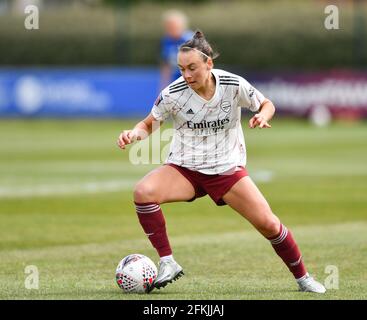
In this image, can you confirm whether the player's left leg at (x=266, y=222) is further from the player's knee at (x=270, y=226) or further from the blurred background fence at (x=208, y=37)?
the blurred background fence at (x=208, y=37)

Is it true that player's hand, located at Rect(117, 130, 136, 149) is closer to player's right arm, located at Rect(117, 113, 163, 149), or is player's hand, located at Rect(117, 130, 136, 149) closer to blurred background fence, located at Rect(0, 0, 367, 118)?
player's right arm, located at Rect(117, 113, 163, 149)

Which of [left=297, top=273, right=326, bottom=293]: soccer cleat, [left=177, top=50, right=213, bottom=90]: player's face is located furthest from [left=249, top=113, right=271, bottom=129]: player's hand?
[left=297, top=273, right=326, bottom=293]: soccer cleat

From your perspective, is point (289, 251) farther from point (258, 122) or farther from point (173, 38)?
point (173, 38)

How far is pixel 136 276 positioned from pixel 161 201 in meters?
0.64

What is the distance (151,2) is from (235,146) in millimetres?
39010

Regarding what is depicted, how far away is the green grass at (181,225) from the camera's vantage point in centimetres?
868

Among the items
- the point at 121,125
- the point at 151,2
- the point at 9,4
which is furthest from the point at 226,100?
the point at 151,2

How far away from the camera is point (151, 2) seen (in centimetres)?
4700

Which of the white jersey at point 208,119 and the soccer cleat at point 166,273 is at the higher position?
the white jersey at point 208,119

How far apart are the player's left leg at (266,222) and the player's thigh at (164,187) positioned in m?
0.34

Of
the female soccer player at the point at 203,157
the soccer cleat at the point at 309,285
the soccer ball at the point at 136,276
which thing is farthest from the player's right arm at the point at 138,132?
the soccer cleat at the point at 309,285

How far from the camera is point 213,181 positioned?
851 centimetres

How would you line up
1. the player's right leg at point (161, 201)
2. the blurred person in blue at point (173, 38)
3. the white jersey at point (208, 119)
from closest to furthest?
1. the player's right leg at point (161, 201)
2. the white jersey at point (208, 119)
3. the blurred person in blue at point (173, 38)

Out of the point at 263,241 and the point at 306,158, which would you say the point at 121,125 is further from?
the point at 263,241
